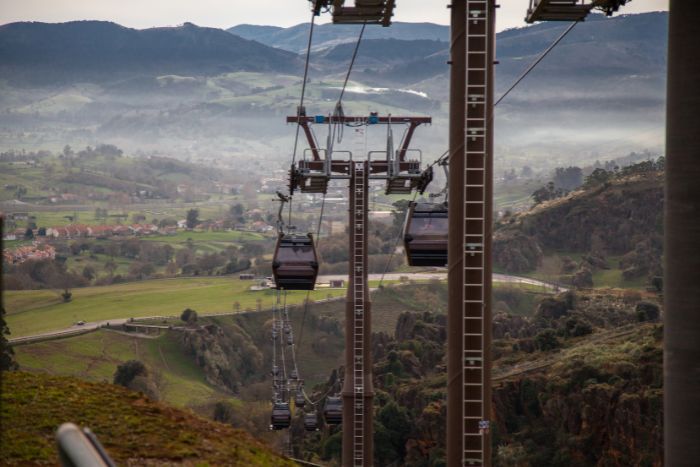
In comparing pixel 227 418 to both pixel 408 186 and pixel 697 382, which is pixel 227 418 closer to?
→ pixel 408 186

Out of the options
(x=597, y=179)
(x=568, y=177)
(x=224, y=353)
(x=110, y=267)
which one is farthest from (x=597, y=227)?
(x=110, y=267)

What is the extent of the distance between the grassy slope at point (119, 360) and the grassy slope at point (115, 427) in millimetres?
58746

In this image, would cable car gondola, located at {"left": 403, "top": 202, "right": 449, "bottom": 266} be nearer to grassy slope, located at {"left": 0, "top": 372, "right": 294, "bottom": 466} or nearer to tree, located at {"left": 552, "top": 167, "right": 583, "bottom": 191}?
grassy slope, located at {"left": 0, "top": 372, "right": 294, "bottom": 466}

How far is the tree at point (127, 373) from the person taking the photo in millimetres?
68688

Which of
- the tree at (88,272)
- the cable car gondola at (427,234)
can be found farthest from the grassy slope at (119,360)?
the cable car gondola at (427,234)

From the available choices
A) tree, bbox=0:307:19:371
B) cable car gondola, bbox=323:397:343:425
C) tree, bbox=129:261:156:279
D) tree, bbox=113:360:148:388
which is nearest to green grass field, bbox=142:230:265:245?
tree, bbox=129:261:156:279

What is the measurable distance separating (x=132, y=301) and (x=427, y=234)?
11204cm

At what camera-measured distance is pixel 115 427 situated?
53.4 ft

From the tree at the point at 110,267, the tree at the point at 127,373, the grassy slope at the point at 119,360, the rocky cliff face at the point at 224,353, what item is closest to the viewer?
the tree at the point at 127,373

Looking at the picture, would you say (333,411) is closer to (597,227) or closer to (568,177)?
(597,227)

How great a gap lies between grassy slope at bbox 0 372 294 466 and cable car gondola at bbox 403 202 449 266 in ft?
14.8

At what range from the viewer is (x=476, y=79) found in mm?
11531

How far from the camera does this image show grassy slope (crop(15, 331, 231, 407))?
82.4 m

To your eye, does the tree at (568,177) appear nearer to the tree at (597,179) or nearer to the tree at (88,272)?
the tree at (597,179)
